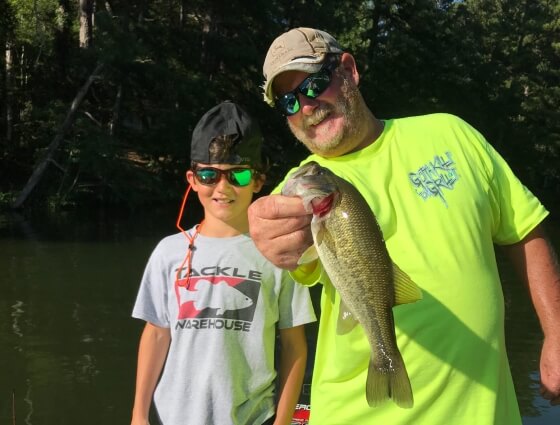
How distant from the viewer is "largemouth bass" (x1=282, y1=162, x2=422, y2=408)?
A: 1790 mm

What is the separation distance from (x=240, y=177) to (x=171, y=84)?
70.2ft

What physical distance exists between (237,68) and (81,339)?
748 inches

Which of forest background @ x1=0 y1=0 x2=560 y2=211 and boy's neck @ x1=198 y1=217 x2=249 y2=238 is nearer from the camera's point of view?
boy's neck @ x1=198 y1=217 x2=249 y2=238

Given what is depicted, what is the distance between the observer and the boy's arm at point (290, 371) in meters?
2.76

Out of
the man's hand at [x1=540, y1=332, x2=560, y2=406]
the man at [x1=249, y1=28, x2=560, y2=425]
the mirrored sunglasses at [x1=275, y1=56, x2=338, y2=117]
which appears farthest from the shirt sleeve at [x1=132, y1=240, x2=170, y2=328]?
the man's hand at [x1=540, y1=332, x2=560, y2=406]

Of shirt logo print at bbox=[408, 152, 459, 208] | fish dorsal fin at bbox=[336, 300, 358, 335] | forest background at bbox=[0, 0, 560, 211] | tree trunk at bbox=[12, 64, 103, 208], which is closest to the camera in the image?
fish dorsal fin at bbox=[336, 300, 358, 335]

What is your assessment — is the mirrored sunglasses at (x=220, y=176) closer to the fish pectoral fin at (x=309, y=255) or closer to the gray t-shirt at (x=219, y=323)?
the gray t-shirt at (x=219, y=323)

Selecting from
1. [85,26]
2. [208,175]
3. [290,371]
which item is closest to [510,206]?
[290,371]

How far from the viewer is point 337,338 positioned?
6.98ft

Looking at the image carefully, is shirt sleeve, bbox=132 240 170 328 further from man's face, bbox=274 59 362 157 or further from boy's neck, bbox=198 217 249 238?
man's face, bbox=274 59 362 157

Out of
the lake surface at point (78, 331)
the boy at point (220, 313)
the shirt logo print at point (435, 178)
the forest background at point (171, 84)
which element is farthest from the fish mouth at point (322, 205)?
the forest background at point (171, 84)

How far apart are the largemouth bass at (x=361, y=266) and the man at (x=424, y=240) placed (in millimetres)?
92

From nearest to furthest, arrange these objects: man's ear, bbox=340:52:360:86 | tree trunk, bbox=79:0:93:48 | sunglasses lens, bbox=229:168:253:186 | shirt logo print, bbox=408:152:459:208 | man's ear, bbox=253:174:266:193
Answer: shirt logo print, bbox=408:152:459:208 < man's ear, bbox=340:52:360:86 < sunglasses lens, bbox=229:168:253:186 < man's ear, bbox=253:174:266:193 < tree trunk, bbox=79:0:93:48

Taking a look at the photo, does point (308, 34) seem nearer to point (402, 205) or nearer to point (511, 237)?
point (402, 205)
